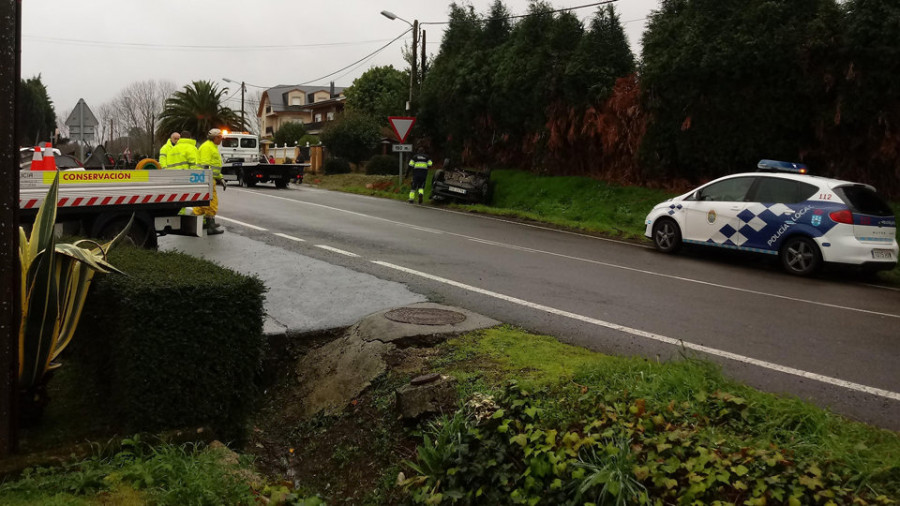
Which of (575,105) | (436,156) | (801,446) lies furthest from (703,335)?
(436,156)

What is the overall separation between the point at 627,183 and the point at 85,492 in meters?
17.9

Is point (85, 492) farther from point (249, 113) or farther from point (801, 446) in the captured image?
point (249, 113)

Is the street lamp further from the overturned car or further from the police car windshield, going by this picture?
the police car windshield

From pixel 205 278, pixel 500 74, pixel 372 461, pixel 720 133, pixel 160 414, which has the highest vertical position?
pixel 500 74

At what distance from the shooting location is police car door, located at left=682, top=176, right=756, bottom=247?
1230 centimetres

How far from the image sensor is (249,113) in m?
100

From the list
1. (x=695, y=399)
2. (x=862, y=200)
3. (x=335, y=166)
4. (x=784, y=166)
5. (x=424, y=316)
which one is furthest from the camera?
(x=335, y=166)

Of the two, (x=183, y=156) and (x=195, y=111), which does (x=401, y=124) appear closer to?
(x=183, y=156)

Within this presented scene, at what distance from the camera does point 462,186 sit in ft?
72.5

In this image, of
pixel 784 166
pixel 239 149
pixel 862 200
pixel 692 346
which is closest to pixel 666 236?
pixel 784 166

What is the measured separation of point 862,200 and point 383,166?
26531mm

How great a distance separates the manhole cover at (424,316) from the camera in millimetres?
6418

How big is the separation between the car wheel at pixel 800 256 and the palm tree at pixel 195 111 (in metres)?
62.6

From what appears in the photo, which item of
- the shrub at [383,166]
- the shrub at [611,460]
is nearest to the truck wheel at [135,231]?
the shrub at [611,460]
